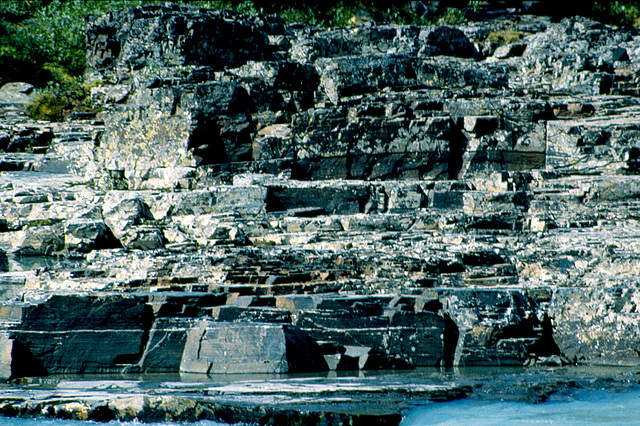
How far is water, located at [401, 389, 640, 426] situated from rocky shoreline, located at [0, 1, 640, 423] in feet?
1.17

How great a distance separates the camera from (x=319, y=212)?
387 inches

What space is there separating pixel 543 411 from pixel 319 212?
5662 mm

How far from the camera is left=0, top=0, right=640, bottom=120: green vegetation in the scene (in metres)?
19.0

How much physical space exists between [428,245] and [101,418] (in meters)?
4.64

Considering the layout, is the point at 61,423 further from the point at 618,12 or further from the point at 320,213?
the point at 618,12

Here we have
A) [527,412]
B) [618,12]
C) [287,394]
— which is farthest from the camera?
[618,12]

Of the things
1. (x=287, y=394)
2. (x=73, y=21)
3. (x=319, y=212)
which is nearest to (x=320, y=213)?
(x=319, y=212)

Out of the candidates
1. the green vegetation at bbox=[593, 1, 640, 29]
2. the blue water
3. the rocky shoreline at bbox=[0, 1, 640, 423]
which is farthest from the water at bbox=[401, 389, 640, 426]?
the green vegetation at bbox=[593, 1, 640, 29]

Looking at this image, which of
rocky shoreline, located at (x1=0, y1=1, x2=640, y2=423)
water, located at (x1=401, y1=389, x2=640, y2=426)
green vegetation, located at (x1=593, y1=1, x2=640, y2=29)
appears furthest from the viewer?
green vegetation, located at (x1=593, y1=1, x2=640, y2=29)

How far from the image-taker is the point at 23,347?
5945 mm

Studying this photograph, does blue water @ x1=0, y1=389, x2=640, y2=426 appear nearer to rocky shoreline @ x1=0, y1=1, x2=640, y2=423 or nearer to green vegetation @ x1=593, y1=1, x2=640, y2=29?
rocky shoreline @ x1=0, y1=1, x2=640, y2=423

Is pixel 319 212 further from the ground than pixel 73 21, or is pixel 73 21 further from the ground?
pixel 73 21

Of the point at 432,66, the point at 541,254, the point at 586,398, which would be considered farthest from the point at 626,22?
the point at 586,398

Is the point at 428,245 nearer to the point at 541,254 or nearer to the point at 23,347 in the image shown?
the point at 541,254
